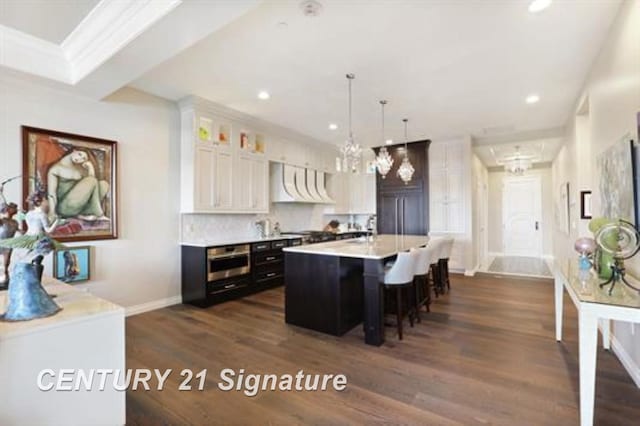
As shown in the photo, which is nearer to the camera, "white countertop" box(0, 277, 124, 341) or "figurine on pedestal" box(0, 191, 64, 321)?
"white countertop" box(0, 277, 124, 341)

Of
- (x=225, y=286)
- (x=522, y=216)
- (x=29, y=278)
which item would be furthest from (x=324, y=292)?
(x=522, y=216)

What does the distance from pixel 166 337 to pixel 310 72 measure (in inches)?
129

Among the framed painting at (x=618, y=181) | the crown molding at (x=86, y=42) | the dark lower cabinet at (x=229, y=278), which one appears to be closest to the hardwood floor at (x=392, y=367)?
the dark lower cabinet at (x=229, y=278)

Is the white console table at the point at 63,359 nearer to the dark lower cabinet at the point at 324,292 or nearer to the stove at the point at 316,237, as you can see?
the dark lower cabinet at the point at 324,292

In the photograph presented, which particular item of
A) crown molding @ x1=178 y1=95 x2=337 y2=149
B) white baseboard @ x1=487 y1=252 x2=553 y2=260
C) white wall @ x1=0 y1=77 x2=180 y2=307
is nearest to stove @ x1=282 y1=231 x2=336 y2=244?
crown molding @ x1=178 y1=95 x2=337 y2=149

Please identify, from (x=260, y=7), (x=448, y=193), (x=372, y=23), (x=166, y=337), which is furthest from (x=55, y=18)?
(x=448, y=193)

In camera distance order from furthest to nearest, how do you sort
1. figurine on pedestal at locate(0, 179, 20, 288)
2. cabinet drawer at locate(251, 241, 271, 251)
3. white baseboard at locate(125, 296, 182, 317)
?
cabinet drawer at locate(251, 241, 271, 251)
white baseboard at locate(125, 296, 182, 317)
figurine on pedestal at locate(0, 179, 20, 288)

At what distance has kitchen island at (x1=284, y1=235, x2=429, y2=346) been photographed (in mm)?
3037

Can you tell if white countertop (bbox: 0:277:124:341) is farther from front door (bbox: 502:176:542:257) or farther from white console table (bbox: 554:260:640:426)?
front door (bbox: 502:176:542:257)

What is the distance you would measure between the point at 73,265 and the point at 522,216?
10627mm

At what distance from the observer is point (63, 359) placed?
151 centimetres

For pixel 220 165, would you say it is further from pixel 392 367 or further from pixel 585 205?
pixel 585 205

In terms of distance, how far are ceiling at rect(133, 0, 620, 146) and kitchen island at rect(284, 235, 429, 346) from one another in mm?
2022

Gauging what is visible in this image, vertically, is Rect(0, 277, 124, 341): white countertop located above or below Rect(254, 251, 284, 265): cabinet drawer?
above
